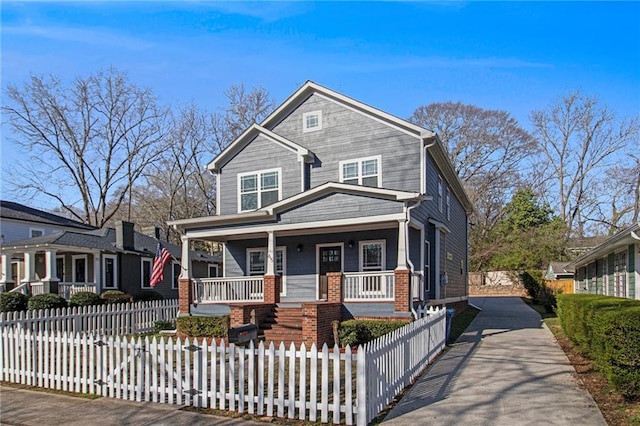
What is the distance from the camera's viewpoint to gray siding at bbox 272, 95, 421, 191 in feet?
52.0

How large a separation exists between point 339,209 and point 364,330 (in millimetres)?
3657

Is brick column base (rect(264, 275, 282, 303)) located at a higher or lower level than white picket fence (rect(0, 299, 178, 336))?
higher

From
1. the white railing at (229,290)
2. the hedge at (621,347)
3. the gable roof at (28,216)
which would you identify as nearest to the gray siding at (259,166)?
the white railing at (229,290)

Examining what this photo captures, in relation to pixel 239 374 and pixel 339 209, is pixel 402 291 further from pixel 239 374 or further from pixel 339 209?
pixel 239 374

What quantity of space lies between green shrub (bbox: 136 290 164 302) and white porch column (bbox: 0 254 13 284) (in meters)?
6.31

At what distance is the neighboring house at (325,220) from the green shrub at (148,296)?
A: 815 centimetres

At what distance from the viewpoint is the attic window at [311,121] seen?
693 inches

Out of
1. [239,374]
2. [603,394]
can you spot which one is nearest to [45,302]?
[239,374]

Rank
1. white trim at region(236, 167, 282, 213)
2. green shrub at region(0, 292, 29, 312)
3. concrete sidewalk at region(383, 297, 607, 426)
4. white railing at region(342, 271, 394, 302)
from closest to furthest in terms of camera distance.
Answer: concrete sidewalk at region(383, 297, 607, 426), white railing at region(342, 271, 394, 302), white trim at region(236, 167, 282, 213), green shrub at region(0, 292, 29, 312)

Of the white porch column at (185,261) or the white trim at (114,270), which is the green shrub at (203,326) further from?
the white trim at (114,270)

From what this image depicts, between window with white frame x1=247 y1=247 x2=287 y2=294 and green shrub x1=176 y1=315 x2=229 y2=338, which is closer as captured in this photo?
green shrub x1=176 y1=315 x2=229 y2=338

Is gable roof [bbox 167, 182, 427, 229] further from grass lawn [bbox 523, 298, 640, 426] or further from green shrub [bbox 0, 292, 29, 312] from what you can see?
green shrub [bbox 0, 292, 29, 312]

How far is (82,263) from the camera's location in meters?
24.4

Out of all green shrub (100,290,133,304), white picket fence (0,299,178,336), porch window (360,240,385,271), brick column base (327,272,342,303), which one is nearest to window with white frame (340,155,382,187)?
porch window (360,240,385,271)
